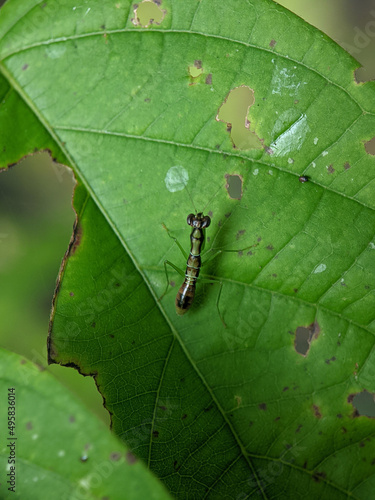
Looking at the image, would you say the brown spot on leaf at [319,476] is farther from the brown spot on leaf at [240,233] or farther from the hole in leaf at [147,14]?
the hole in leaf at [147,14]

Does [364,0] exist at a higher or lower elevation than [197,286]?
higher

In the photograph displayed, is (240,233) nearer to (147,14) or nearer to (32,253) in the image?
(147,14)

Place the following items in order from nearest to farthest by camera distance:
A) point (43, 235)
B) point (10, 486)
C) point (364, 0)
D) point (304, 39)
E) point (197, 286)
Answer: point (10, 486), point (304, 39), point (197, 286), point (43, 235), point (364, 0)

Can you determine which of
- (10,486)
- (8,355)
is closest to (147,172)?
(8,355)

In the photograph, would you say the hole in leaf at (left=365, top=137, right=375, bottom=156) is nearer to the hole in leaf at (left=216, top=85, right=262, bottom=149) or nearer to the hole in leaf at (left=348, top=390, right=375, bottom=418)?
the hole in leaf at (left=216, top=85, right=262, bottom=149)

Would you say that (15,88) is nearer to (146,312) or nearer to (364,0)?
(146,312)

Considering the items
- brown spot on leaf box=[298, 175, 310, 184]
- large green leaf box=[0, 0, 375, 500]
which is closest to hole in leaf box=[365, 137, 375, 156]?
large green leaf box=[0, 0, 375, 500]

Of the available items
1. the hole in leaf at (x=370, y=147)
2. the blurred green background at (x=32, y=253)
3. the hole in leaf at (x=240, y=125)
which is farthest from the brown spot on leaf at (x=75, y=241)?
the blurred green background at (x=32, y=253)
